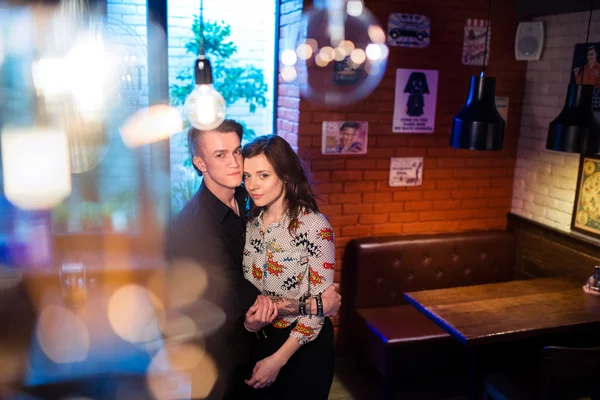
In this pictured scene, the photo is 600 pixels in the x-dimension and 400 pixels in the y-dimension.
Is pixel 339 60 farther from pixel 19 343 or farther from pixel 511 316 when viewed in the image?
pixel 19 343

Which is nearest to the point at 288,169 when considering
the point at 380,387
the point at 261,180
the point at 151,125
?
the point at 261,180

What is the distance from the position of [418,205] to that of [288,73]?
1.52 metres

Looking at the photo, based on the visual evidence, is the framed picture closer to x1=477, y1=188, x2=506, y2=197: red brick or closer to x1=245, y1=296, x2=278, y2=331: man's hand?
x1=477, y1=188, x2=506, y2=197: red brick

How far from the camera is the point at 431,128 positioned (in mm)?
4227

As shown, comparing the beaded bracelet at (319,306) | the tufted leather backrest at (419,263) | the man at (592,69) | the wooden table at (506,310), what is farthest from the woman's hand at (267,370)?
the man at (592,69)

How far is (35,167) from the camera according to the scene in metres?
3.55

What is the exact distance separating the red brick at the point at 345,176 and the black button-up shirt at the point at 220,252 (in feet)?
5.29

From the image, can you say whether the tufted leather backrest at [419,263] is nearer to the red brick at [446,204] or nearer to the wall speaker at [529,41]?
the red brick at [446,204]

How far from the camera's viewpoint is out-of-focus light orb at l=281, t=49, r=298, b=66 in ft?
12.7

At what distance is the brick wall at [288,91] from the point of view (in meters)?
3.82

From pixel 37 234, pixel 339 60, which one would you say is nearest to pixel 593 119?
pixel 339 60

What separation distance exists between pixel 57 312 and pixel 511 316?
8.86ft

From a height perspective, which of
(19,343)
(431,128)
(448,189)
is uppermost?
(431,128)

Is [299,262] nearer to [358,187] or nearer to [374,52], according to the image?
[358,187]
